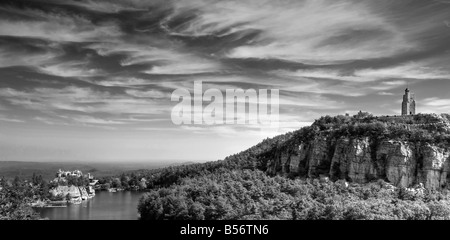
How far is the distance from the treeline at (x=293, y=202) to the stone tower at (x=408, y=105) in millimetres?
10749

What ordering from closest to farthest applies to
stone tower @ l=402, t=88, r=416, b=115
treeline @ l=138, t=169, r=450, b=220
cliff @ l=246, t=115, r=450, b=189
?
treeline @ l=138, t=169, r=450, b=220 < cliff @ l=246, t=115, r=450, b=189 < stone tower @ l=402, t=88, r=416, b=115

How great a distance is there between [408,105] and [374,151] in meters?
6.76

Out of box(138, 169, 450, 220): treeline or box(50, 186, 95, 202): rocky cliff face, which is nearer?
box(138, 169, 450, 220): treeline

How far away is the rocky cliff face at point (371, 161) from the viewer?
36.0 meters

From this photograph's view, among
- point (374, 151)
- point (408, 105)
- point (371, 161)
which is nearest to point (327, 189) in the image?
point (371, 161)

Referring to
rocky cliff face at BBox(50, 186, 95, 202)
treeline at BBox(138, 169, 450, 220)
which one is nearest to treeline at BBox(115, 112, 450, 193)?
treeline at BBox(138, 169, 450, 220)

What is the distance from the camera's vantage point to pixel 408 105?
42.3 m

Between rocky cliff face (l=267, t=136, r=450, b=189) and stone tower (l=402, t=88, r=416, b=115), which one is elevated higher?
stone tower (l=402, t=88, r=416, b=115)

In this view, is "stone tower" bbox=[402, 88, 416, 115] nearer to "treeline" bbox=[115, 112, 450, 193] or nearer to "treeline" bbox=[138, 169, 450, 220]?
"treeline" bbox=[115, 112, 450, 193]

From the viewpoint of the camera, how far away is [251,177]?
42.6m

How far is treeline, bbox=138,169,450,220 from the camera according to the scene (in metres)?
24.8
